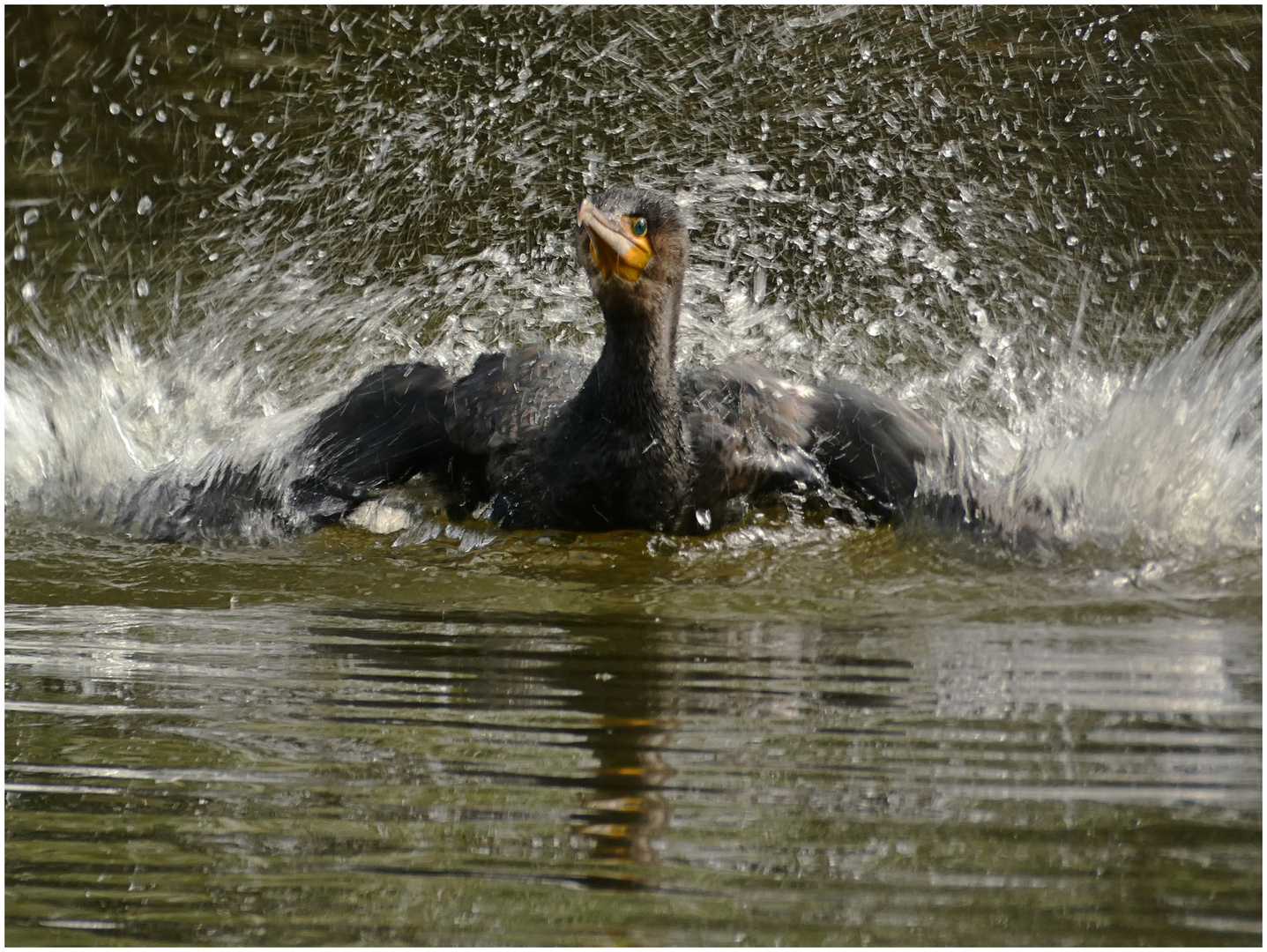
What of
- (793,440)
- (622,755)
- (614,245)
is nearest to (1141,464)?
(793,440)

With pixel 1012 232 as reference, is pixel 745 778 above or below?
below

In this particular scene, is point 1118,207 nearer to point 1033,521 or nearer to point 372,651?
point 1033,521

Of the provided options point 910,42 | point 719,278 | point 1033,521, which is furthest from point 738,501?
point 910,42

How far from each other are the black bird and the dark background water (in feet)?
0.53

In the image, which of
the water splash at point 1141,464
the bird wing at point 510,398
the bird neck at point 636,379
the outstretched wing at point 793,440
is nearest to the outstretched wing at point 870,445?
the outstretched wing at point 793,440

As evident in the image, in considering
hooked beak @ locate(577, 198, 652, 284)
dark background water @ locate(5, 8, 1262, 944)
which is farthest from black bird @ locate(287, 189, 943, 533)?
dark background water @ locate(5, 8, 1262, 944)

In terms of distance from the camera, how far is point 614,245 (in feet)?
15.0

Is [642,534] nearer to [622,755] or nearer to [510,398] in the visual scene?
[510,398]

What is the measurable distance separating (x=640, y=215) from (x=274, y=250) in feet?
13.1

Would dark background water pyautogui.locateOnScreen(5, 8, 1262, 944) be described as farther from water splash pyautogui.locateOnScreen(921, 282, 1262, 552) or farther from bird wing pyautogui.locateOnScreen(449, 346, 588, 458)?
bird wing pyautogui.locateOnScreen(449, 346, 588, 458)

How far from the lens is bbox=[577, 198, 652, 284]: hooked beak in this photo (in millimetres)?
4520

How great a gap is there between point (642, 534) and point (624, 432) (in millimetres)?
346

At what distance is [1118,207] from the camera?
8.11 m

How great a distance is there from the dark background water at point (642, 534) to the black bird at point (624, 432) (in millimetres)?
162
